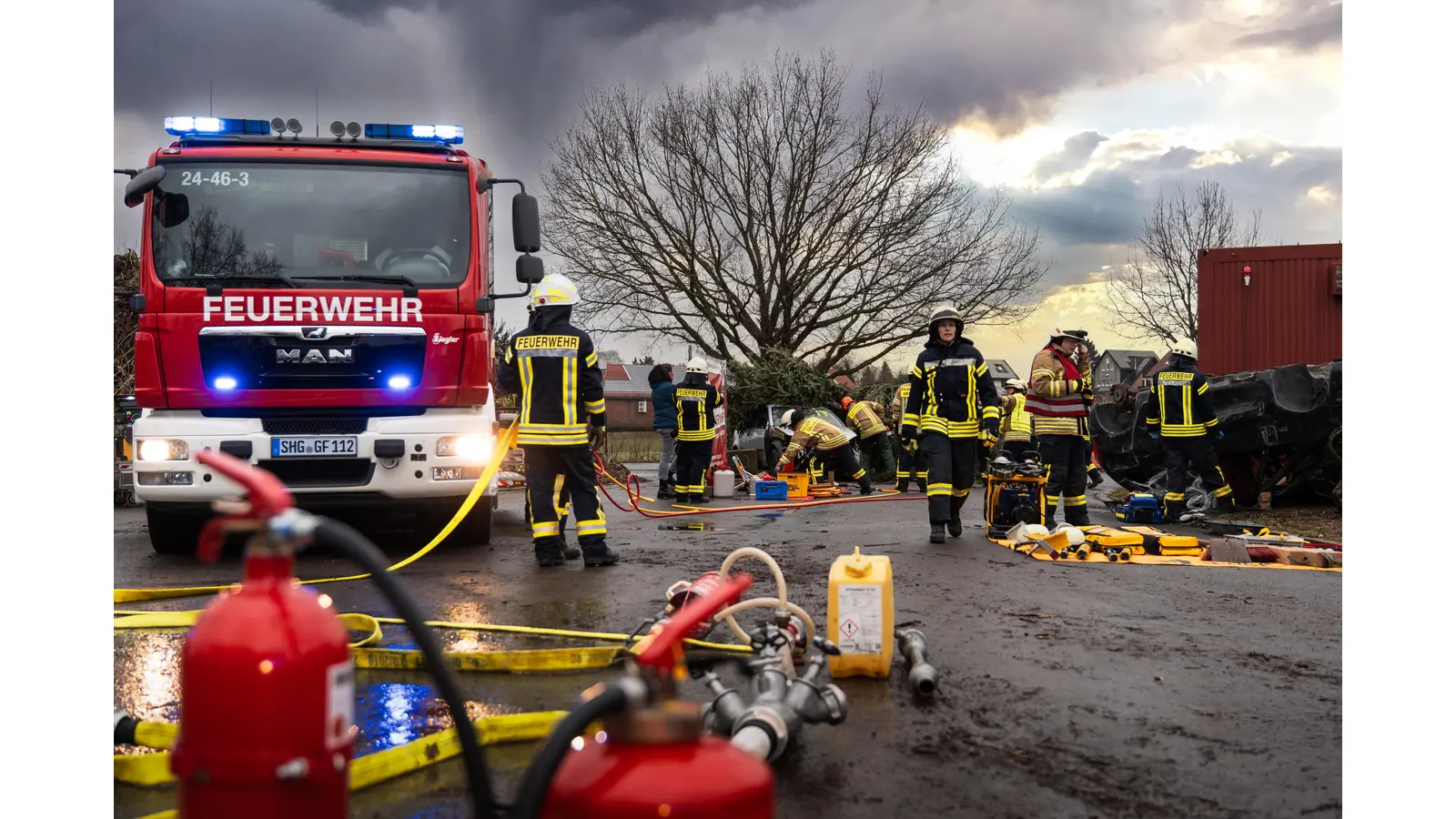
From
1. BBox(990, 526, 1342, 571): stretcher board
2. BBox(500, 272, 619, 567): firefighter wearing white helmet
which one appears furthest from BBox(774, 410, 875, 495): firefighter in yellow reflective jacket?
BBox(500, 272, 619, 567): firefighter wearing white helmet

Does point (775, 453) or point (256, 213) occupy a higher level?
point (256, 213)

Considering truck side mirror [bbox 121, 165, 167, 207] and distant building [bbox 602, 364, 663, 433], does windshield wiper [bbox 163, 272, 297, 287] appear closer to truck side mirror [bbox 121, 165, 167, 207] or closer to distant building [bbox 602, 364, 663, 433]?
truck side mirror [bbox 121, 165, 167, 207]

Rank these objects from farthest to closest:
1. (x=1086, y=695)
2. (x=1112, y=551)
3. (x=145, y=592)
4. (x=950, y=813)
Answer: (x=1112, y=551)
(x=145, y=592)
(x=1086, y=695)
(x=950, y=813)

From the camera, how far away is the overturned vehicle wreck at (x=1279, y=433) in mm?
11031

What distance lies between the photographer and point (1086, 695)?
375 centimetres

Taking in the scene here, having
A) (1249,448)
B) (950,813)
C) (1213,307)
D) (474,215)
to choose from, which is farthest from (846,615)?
(1213,307)

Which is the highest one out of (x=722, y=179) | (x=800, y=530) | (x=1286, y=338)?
(x=722, y=179)

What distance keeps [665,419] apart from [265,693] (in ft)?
43.5

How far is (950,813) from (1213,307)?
15.3m

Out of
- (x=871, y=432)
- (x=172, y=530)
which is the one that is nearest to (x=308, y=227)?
(x=172, y=530)

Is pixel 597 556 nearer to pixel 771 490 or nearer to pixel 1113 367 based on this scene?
pixel 771 490

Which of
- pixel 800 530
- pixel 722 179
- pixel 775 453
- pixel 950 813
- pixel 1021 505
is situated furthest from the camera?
pixel 722 179

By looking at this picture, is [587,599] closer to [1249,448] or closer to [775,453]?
[1249,448]

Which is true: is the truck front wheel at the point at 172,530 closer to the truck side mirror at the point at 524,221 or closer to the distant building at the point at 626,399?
the truck side mirror at the point at 524,221
